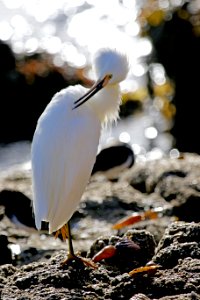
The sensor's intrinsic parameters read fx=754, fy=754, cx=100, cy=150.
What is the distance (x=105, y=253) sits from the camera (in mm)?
5289

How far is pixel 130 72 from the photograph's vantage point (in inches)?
553

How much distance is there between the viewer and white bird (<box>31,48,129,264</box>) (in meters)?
5.15

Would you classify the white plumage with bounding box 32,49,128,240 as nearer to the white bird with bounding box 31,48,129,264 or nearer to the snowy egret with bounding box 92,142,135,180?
the white bird with bounding box 31,48,129,264

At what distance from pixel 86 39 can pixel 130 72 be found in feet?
6.48

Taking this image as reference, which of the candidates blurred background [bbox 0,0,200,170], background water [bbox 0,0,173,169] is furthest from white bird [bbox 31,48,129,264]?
background water [bbox 0,0,173,169]

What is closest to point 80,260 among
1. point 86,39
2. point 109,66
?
point 109,66

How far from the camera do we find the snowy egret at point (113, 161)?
913 cm

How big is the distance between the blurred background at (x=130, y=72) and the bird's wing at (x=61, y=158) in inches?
218

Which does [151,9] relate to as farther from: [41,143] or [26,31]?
[41,143]

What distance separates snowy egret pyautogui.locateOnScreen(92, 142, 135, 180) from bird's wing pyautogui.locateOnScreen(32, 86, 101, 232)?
3403mm

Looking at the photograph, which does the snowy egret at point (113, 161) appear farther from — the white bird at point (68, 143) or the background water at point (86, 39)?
the white bird at point (68, 143)

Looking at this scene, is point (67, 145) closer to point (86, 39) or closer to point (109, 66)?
point (109, 66)

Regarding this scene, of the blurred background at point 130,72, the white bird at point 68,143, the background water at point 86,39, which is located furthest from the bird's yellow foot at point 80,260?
the background water at point 86,39

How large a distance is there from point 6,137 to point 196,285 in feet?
28.3
